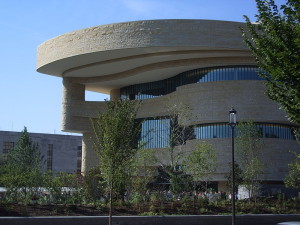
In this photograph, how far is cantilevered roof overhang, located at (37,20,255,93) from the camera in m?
47.3

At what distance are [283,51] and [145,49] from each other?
115ft

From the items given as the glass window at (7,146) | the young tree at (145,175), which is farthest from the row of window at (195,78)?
the glass window at (7,146)

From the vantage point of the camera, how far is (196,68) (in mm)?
52781

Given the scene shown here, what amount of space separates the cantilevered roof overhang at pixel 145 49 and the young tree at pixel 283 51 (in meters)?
32.8

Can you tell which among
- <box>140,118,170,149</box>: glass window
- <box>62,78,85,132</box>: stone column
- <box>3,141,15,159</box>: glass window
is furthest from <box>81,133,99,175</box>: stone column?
<box>3,141,15,159</box>: glass window

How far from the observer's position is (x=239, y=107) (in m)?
49.7

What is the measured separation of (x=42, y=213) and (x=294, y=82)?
49.2ft

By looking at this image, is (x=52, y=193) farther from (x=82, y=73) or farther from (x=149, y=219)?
(x=82, y=73)

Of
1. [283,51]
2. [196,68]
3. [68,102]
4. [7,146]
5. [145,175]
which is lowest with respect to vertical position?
[145,175]

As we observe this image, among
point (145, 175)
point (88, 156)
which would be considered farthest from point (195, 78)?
point (145, 175)

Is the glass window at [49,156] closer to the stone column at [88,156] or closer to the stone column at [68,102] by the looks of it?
the stone column at [88,156]

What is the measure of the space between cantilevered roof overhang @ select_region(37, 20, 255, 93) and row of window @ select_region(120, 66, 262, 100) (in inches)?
29.6

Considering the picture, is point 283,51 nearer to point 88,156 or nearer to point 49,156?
point 88,156

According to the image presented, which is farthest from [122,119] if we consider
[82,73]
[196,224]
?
[82,73]
